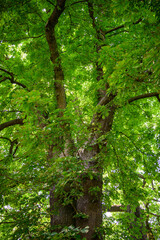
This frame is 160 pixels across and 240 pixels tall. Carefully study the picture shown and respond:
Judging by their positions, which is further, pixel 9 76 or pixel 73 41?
pixel 9 76

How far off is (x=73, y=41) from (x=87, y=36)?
49 cm

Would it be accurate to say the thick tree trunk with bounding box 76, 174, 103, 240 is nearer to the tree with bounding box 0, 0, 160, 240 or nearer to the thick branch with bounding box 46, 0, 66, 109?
the tree with bounding box 0, 0, 160, 240

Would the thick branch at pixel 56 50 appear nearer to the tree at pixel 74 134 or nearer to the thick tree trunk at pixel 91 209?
the tree at pixel 74 134

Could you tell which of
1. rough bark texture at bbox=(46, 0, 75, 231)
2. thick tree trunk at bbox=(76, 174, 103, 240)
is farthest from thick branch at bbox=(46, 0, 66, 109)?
thick tree trunk at bbox=(76, 174, 103, 240)

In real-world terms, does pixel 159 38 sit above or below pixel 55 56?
below

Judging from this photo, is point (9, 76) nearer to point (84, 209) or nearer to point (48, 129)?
point (48, 129)

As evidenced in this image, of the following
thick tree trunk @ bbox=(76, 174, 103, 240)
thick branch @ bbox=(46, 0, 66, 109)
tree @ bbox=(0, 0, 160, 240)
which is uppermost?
thick branch @ bbox=(46, 0, 66, 109)

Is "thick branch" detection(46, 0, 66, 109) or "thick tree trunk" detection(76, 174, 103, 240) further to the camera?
"thick branch" detection(46, 0, 66, 109)

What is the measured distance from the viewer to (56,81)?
4680mm

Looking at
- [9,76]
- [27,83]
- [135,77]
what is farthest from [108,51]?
[9,76]

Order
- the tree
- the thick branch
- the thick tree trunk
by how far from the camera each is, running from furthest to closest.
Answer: the thick branch < the thick tree trunk < the tree

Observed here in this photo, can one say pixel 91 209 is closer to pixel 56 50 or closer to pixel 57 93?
pixel 57 93

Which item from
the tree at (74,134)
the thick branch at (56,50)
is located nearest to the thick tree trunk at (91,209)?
the tree at (74,134)

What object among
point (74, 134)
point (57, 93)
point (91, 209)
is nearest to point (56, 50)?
point (57, 93)
